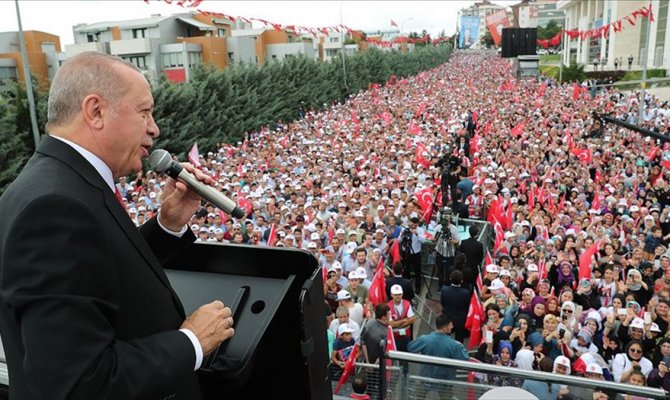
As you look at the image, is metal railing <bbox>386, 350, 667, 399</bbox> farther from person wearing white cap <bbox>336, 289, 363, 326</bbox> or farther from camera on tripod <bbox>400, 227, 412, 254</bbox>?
camera on tripod <bbox>400, 227, 412, 254</bbox>

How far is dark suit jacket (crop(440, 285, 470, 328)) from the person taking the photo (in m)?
8.14

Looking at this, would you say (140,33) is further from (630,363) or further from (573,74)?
(630,363)

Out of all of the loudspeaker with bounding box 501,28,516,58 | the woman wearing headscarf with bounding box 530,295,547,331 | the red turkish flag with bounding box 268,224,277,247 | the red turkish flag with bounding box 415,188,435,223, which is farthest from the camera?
the loudspeaker with bounding box 501,28,516,58

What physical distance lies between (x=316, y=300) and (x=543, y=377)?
1961 mm

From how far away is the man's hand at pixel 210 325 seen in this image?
1.58 m

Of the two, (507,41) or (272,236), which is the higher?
(507,41)

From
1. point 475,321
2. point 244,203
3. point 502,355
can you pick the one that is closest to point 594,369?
point 502,355

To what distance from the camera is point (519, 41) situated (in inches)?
2056

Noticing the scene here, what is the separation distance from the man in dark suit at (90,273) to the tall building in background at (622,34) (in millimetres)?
39949

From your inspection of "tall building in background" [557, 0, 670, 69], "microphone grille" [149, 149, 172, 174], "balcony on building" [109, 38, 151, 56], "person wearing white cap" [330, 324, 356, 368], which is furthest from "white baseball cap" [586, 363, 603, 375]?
"balcony on building" [109, 38, 151, 56]

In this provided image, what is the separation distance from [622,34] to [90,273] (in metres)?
68.6

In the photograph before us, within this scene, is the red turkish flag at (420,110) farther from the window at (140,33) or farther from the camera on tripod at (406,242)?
the window at (140,33)

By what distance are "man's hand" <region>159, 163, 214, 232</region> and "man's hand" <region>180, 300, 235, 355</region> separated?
55 cm

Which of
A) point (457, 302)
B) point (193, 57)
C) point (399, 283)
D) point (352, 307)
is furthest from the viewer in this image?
point (193, 57)
